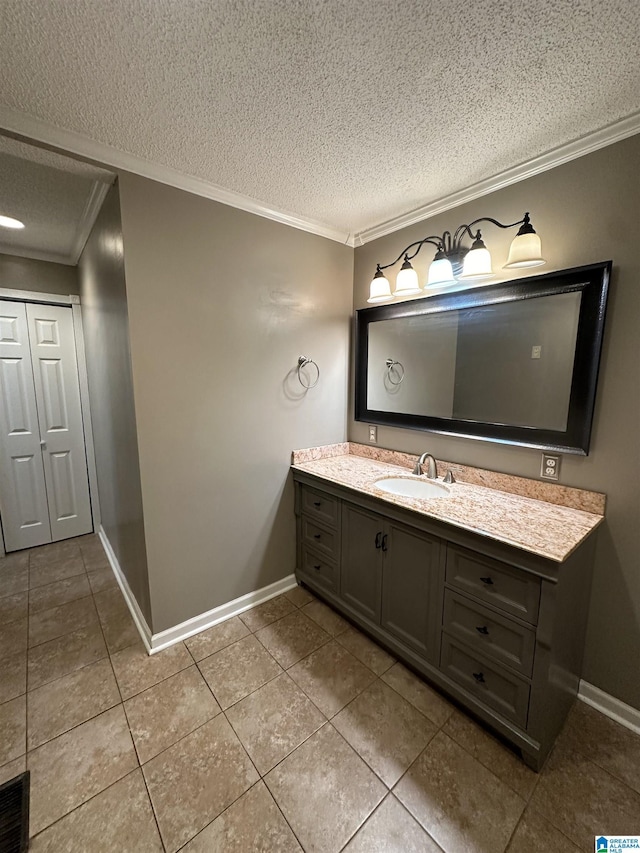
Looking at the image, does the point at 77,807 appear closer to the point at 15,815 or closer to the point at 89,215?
the point at 15,815

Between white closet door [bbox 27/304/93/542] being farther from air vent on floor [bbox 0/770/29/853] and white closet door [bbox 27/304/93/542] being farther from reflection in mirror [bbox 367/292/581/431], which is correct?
reflection in mirror [bbox 367/292/581/431]

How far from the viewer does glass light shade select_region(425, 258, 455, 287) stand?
185 centimetres

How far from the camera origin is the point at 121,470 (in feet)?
6.93

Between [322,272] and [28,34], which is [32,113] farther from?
[322,272]

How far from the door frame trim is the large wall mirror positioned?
246cm

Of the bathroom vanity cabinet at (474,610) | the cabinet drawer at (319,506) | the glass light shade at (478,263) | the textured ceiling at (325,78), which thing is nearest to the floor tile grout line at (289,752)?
the bathroom vanity cabinet at (474,610)

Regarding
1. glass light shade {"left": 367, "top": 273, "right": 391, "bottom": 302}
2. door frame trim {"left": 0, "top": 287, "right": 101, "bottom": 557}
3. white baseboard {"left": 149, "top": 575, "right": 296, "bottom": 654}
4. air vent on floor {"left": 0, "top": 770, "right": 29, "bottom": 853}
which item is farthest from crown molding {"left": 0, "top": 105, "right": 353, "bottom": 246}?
air vent on floor {"left": 0, "top": 770, "right": 29, "bottom": 853}

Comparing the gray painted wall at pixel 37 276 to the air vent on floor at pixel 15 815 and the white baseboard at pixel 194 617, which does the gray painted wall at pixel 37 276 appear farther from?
the air vent on floor at pixel 15 815

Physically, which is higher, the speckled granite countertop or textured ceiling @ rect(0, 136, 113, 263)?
textured ceiling @ rect(0, 136, 113, 263)

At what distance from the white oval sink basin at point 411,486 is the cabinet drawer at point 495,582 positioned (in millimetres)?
546

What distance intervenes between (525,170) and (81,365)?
3438mm

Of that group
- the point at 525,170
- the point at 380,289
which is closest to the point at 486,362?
the point at 380,289

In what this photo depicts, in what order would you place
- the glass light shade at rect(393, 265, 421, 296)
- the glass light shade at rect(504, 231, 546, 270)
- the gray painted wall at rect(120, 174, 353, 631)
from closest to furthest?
1. the glass light shade at rect(504, 231, 546, 270)
2. the gray painted wall at rect(120, 174, 353, 631)
3. the glass light shade at rect(393, 265, 421, 296)

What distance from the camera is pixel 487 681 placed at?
1.42m
